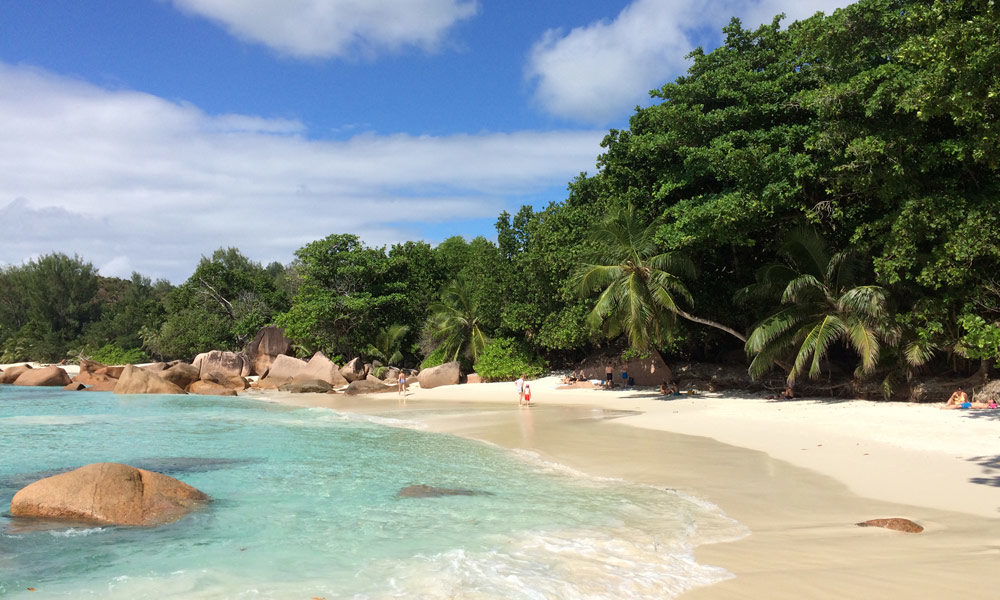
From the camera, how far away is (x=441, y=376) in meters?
29.3

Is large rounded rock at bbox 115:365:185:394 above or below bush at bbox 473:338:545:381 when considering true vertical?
below

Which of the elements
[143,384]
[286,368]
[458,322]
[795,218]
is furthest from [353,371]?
[795,218]

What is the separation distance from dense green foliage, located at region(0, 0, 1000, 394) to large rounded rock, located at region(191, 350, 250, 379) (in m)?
15.6

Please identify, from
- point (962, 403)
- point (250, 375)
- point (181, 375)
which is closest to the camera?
point (962, 403)

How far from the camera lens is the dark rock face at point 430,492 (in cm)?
835

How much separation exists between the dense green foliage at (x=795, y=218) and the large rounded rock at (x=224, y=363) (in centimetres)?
1561

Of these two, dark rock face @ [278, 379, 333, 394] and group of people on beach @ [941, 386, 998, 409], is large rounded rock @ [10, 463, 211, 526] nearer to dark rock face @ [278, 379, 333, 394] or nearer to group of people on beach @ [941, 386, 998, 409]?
group of people on beach @ [941, 386, 998, 409]

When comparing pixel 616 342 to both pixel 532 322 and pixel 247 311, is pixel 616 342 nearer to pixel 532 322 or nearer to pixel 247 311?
pixel 532 322

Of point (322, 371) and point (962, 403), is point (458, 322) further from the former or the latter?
point (962, 403)

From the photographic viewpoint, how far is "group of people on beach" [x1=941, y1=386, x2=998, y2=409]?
1268 cm

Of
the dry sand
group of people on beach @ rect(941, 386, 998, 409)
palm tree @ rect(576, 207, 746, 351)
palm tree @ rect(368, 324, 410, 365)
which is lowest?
the dry sand

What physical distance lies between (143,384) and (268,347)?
8800mm

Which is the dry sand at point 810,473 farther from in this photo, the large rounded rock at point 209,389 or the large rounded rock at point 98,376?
the large rounded rock at point 98,376

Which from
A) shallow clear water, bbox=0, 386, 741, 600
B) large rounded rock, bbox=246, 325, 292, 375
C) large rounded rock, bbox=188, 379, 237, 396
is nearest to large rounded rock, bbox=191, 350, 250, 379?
large rounded rock, bbox=246, 325, 292, 375
